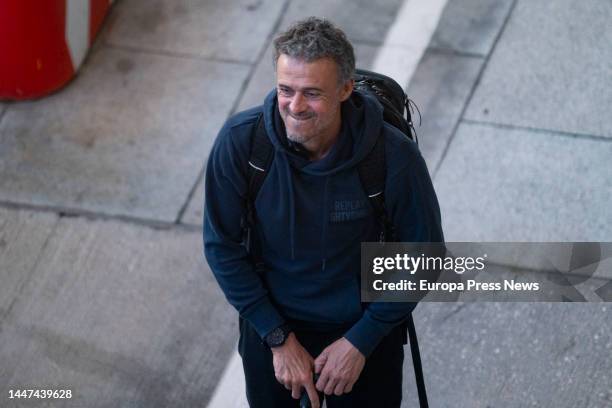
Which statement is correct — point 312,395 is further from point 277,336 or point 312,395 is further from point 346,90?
point 346,90

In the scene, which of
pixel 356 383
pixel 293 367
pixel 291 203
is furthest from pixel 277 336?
pixel 291 203

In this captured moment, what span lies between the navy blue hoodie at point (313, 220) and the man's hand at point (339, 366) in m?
0.03

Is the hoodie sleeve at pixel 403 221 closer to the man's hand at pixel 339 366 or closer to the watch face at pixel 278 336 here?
the man's hand at pixel 339 366

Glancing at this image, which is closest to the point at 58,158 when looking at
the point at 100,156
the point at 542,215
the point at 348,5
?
the point at 100,156

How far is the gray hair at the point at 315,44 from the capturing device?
2852 mm

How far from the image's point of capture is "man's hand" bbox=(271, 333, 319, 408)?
3289mm

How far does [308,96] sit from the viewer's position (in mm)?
2924

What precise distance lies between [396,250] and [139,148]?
2.92 meters

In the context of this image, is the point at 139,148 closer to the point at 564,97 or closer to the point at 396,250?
the point at 564,97

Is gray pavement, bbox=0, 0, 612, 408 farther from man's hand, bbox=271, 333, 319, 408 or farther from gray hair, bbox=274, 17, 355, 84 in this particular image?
gray hair, bbox=274, 17, 355, 84

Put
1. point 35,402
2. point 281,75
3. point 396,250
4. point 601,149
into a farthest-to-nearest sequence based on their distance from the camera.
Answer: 1. point 601,149
2. point 35,402
3. point 396,250
4. point 281,75

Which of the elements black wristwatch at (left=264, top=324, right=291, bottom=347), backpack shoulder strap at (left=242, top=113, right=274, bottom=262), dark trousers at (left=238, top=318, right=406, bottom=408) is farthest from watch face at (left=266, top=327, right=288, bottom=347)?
backpack shoulder strap at (left=242, top=113, right=274, bottom=262)

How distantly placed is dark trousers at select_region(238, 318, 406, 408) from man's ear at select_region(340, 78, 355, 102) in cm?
83

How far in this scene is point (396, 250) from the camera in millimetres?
3191
